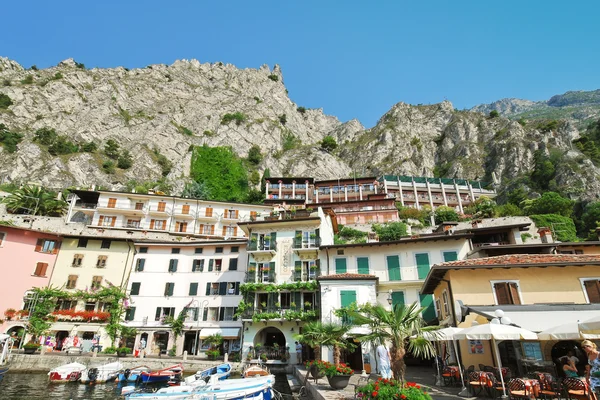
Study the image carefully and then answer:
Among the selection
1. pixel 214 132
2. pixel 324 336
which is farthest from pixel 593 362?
pixel 214 132

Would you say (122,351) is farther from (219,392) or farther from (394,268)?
(394,268)

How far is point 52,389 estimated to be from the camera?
65.7 ft

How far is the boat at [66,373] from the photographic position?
22.2 m

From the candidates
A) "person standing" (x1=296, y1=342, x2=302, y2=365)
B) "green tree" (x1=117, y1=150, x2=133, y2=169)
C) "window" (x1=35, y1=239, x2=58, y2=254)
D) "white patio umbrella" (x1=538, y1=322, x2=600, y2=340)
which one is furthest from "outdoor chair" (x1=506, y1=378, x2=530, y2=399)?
"green tree" (x1=117, y1=150, x2=133, y2=169)

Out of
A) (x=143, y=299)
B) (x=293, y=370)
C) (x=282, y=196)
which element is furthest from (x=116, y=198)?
(x=293, y=370)

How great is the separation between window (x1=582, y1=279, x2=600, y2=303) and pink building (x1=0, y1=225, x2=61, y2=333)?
42664 millimetres

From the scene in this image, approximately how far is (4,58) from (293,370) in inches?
5035

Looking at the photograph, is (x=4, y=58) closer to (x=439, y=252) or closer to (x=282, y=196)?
(x=282, y=196)

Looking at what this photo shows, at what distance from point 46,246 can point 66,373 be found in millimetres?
17299

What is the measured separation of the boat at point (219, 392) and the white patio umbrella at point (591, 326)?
41.7ft

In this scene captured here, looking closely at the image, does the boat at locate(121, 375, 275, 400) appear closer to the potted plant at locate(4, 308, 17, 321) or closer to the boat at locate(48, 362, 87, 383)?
the boat at locate(48, 362, 87, 383)

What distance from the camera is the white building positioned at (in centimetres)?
3234

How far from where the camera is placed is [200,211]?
50875 millimetres

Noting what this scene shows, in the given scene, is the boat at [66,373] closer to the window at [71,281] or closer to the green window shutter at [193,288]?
the green window shutter at [193,288]
